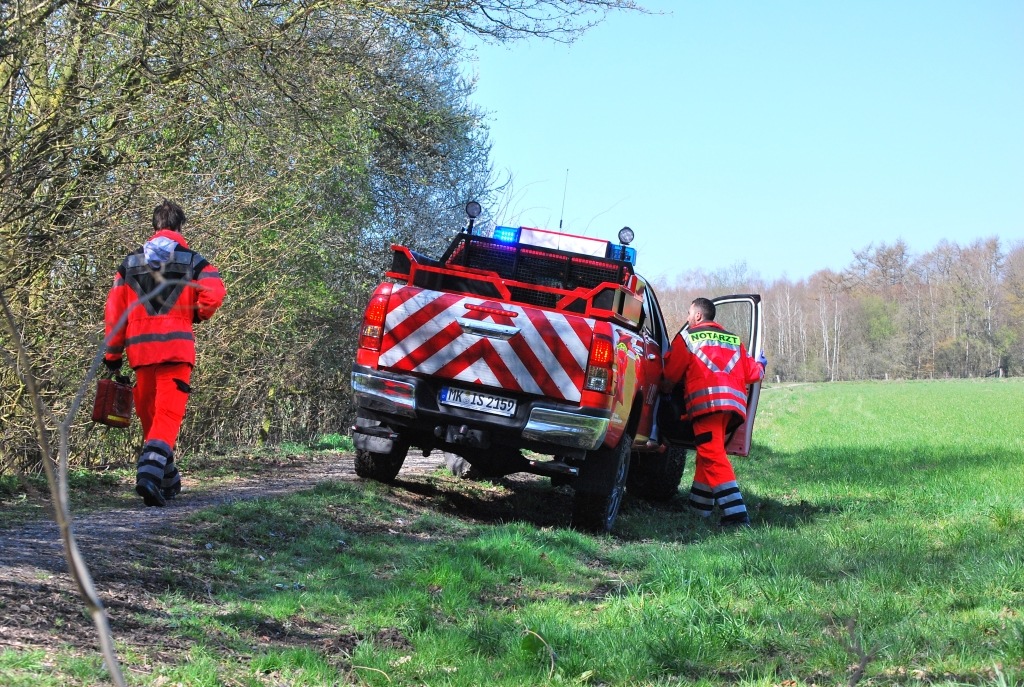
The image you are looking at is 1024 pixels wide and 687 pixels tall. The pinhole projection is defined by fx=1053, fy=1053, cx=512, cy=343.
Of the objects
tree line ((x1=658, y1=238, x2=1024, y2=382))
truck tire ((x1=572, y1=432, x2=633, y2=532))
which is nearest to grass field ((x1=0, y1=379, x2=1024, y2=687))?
truck tire ((x1=572, y1=432, x2=633, y2=532))

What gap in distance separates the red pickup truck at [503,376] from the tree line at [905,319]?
89.7m

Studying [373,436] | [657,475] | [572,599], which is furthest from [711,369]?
[572,599]

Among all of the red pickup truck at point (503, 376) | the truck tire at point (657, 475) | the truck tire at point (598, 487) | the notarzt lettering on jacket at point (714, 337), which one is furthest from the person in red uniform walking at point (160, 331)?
the truck tire at point (657, 475)

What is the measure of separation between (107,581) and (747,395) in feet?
20.3

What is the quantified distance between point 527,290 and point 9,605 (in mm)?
5586

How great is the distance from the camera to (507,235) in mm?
9320

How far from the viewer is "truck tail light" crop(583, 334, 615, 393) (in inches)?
301

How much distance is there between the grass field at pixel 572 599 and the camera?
4137 millimetres

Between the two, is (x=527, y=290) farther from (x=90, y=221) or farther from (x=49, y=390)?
(x=49, y=390)

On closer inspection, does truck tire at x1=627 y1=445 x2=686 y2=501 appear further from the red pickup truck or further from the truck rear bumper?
the truck rear bumper

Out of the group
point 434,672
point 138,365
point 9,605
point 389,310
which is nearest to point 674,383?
point 389,310

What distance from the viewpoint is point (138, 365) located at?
718 centimetres

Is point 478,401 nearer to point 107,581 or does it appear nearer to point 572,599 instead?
point 572,599

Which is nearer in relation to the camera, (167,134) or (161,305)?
(161,305)
